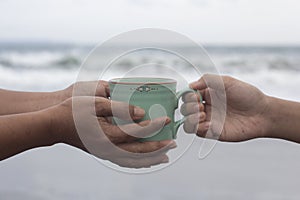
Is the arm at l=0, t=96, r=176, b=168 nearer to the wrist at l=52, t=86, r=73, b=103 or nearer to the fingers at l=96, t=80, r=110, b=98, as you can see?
the fingers at l=96, t=80, r=110, b=98

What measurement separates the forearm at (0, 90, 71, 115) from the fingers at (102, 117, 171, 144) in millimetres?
250

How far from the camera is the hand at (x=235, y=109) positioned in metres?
0.85

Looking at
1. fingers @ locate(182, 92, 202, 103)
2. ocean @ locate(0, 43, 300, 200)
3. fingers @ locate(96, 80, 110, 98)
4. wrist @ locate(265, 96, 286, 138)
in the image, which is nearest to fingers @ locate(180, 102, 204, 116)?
fingers @ locate(182, 92, 202, 103)

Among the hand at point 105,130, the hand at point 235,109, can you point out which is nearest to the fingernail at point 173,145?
the hand at point 105,130

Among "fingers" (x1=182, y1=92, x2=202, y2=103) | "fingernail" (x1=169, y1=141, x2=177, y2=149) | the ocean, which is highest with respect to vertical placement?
"fingers" (x1=182, y1=92, x2=202, y2=103)

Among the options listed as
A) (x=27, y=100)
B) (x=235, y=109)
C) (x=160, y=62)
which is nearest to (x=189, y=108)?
(x=235, y=109)

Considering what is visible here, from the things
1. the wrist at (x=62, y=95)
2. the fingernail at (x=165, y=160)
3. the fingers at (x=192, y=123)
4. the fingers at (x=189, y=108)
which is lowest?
the fingernail at (x=165, y=160)

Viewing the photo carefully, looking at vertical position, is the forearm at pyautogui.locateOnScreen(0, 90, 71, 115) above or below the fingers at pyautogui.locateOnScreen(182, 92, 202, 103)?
above

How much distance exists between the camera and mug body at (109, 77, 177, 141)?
2.15 ft

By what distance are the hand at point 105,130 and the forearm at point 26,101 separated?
0.62 feet

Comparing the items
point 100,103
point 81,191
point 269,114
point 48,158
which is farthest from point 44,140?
point 48,158

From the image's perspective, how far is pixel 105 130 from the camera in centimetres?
72

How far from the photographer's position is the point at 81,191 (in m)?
1.61

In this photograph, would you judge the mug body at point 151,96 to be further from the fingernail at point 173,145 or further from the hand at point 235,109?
the hand at point 235,109
